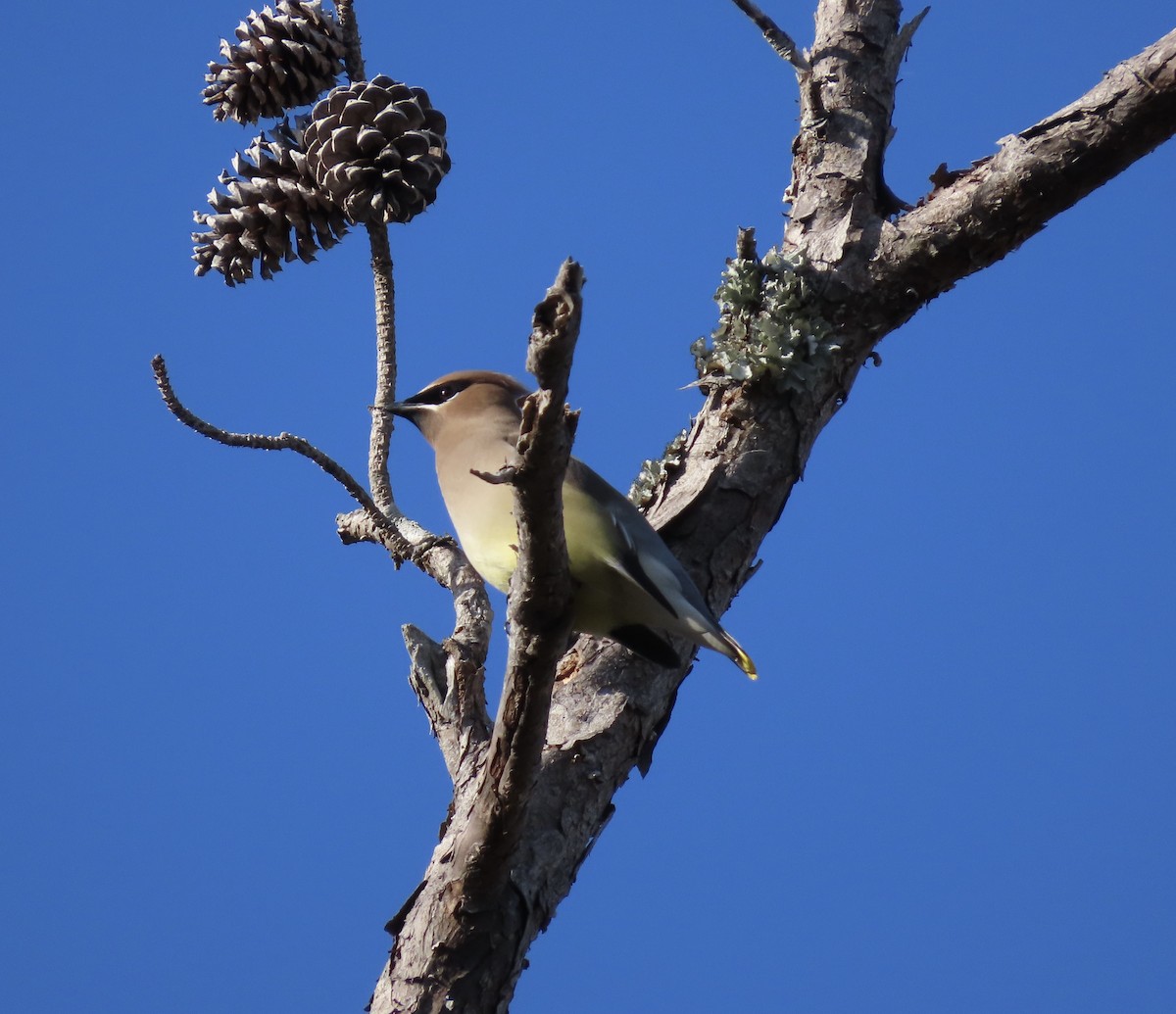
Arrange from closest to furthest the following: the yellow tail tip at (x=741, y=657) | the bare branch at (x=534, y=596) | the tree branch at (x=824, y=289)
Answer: the bare branch at (x=534, y=596), the yellow tail tip at (x=741, y=657), the tree branch at (x=824, y=289)

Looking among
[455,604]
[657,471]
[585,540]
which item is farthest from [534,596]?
[657,471]

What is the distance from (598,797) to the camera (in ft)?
11.6

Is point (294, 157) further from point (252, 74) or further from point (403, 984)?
point (403, 984)

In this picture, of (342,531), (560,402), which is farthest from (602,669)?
(560,402)

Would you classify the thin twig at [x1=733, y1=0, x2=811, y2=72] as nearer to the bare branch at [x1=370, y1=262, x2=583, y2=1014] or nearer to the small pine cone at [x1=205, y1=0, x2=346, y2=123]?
the small pine cone at [x1=205, y1=0, x2=346, y2=123]

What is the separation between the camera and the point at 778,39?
4758 millimetres

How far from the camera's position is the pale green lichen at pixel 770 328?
4.30 metres

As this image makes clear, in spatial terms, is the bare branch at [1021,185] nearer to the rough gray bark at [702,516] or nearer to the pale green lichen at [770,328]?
the rough gray bark at [702,516]

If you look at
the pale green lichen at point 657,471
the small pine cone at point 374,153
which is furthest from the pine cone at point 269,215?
the pale green lichen at point 657,471

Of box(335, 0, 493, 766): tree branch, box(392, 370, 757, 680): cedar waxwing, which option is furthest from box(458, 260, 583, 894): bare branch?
box(335, 0, 493, 766): tree branch

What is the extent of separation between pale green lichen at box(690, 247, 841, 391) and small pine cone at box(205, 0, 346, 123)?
144cm

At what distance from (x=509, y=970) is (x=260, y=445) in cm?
166

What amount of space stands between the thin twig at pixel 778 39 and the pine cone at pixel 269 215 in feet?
5.25

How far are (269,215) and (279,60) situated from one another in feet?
1.66
